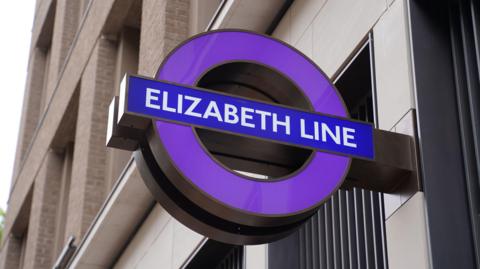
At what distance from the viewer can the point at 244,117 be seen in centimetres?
546

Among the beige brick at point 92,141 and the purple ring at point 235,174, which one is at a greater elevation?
the beige brick at point 92,141

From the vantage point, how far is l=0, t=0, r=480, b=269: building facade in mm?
5949

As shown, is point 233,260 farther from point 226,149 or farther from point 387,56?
point 226,149

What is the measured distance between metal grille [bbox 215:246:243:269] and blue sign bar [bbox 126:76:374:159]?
4.46 meters

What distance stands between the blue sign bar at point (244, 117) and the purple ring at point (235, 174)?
9cm

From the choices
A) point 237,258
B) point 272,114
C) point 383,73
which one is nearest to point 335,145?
point 272,114

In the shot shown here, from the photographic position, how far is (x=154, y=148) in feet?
17.7

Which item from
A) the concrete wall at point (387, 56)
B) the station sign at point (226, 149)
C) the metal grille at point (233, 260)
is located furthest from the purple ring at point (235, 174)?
the metal grille at point (233, 260)

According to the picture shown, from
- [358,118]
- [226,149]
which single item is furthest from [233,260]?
[226,149]

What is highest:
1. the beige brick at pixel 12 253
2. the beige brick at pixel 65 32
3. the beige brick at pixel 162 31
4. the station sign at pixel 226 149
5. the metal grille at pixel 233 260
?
the beige brick at pixel 65 32

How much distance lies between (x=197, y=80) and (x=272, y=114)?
0.54 m

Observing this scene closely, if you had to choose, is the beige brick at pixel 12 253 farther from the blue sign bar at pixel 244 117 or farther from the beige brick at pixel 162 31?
the blue sign bar at pixel 244 117

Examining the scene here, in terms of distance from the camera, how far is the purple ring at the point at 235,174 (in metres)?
5.33

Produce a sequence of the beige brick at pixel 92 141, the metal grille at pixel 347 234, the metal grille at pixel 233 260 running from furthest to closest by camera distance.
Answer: the beige brick at pixel 92 141 < the metal grille at pixel 233 260 < the metal grille at pixel 347 234
